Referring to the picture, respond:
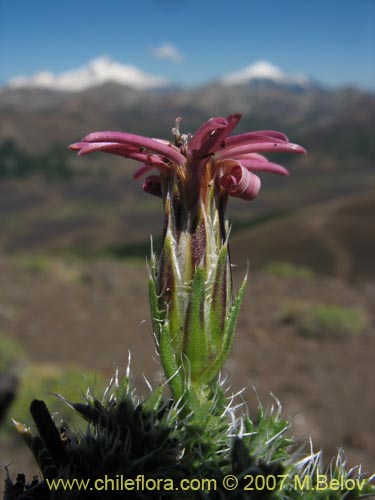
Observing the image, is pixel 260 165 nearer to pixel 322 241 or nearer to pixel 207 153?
pixel 207 153

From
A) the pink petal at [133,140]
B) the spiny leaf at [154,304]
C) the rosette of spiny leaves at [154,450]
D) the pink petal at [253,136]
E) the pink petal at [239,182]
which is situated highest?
the pink petal at [253,136]

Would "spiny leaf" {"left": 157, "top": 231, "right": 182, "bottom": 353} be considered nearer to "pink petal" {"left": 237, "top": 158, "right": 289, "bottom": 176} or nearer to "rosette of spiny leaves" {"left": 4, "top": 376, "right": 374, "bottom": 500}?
"rosette of spiny leaves" {"left": 4, "top": 376, "right": 374, "bottom": 500}

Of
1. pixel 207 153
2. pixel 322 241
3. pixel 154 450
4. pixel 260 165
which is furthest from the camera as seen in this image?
pixel 322 241

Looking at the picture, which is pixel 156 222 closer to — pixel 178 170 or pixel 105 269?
pixel 105 269

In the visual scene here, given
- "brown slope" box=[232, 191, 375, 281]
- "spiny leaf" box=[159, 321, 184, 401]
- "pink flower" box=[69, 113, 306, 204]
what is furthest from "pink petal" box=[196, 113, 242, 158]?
"brown slope" box=[232, 191, 375, 281]

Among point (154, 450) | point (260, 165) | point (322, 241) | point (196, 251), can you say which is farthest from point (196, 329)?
point (322, 241)

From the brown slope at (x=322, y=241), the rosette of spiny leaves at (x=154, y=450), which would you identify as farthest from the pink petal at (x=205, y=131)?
the brown slope at (x=322, y=241)

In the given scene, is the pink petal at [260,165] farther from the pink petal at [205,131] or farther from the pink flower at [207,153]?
the pink petal at [205,131]
